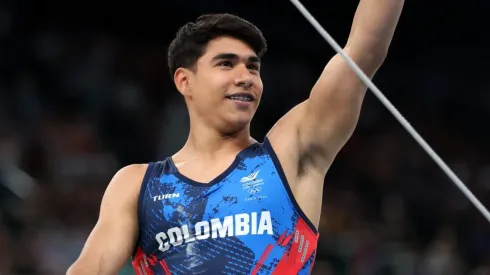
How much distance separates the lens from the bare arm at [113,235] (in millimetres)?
3479

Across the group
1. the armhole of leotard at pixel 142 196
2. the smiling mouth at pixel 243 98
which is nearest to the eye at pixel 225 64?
the smiling mouth at pixel 243 98

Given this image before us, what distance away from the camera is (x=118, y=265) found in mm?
3518

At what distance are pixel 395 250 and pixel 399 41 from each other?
283cm

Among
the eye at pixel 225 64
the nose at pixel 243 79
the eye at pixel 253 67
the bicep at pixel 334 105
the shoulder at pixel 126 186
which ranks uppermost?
the eye at pixel 225 64

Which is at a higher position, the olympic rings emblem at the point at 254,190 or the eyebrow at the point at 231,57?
the eyebrow at the point at 231,57

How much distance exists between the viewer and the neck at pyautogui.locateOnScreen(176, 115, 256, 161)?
142 inches

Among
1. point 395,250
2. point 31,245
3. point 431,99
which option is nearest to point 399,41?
point 431,99

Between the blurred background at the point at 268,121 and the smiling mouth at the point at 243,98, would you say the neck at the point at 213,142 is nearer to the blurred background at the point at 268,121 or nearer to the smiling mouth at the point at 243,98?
the smiling mouth at the point at 243,98

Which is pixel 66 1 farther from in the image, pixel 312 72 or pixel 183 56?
pixel 183 56

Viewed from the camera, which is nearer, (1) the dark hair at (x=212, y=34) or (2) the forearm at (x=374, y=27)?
(2) the forearm at (x=374, y=27)

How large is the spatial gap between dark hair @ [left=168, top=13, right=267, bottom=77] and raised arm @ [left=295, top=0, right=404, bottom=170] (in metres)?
0.36

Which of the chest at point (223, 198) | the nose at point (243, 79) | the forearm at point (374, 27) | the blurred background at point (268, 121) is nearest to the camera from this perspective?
the forearm at point (374, 27)

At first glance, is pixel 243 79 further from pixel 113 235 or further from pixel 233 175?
pixel 113 235

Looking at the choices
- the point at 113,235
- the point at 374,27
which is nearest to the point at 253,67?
the point at 374,27
